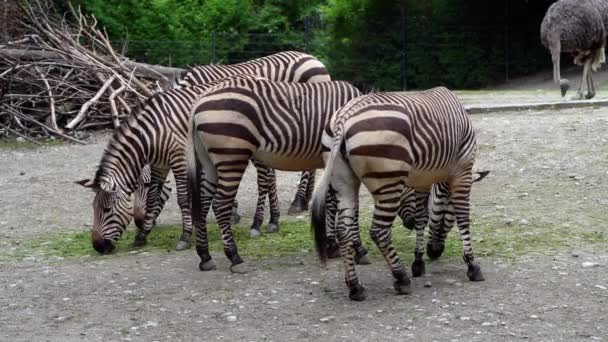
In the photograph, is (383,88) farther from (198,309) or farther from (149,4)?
(198,309)

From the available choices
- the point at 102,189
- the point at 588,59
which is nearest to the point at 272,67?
the point at 102,189

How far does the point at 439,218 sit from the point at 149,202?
303cm

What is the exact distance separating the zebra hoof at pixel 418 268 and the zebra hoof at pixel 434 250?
1.41ft

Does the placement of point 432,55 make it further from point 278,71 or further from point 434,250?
point 434,250

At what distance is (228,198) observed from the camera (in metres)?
7.27

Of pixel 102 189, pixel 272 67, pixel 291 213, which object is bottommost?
pixel 291 213

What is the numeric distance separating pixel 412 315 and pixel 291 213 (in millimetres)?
3944

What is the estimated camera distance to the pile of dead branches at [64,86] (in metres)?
15.3

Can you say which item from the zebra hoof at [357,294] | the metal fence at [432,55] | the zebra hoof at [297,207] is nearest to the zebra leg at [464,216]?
the zebra hoof at [357,294]

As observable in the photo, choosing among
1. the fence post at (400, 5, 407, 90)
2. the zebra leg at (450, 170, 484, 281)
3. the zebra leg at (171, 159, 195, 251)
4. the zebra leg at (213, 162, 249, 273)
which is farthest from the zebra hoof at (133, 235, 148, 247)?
the fence post at (400, 5, 407, 90)

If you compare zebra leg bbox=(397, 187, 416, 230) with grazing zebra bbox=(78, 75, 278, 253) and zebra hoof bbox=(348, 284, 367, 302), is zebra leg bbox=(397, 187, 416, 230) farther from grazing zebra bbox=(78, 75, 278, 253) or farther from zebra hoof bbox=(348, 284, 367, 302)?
grazing zebra bbox=(78, 75, 278, 253)

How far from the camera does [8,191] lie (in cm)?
1145

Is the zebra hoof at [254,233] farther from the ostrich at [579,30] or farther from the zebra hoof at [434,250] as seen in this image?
the ostrich at [579,30]

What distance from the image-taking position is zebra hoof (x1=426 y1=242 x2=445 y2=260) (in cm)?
739
